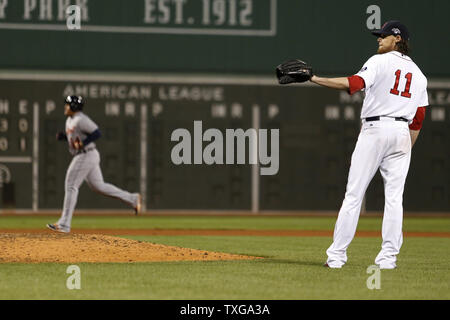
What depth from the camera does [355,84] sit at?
6.85 meters

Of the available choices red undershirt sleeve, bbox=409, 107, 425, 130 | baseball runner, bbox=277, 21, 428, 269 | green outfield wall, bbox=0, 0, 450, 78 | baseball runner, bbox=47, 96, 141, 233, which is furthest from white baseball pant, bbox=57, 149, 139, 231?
green outfield wall, bbox=0, 0, 450, 78

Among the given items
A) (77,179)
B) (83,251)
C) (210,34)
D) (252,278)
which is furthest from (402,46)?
(210,34)

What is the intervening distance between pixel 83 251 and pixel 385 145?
9.26 ft

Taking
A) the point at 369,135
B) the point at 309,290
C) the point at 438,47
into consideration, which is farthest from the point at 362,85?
the point at 438,47

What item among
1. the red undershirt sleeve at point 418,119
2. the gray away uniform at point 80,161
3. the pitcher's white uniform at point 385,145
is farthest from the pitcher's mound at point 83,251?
the gray away uniform at point 80,161

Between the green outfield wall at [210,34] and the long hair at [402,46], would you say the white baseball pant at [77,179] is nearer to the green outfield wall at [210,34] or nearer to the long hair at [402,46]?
the long hair at [402,46]

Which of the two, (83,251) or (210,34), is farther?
(210,34)

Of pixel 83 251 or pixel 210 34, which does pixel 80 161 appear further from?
pixel 210 34

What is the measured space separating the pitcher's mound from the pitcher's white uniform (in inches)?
60.1

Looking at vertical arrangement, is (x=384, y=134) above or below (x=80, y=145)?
above

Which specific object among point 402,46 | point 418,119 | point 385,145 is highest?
point 402,46

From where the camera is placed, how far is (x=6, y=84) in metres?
17.3

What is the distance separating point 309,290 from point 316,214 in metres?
12.8

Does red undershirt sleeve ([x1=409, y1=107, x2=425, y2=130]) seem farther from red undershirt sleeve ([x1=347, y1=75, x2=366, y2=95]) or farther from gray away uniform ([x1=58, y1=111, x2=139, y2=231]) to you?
gray away uniform ([x1=58, y1=111, x2=139, y2=231])
